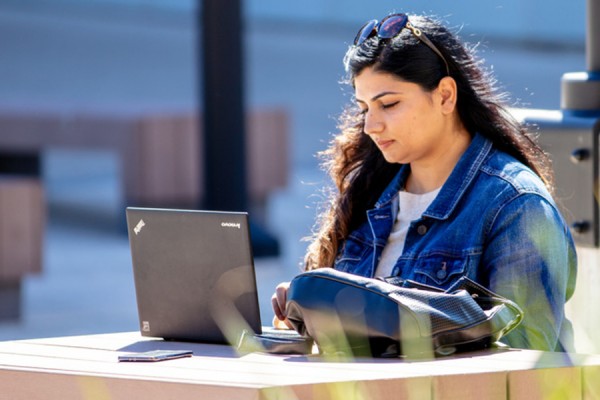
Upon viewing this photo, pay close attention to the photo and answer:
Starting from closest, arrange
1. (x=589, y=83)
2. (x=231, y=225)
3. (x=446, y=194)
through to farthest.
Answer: (x=231, y=225)
(x=446, y=194)
(x=589, y=83)

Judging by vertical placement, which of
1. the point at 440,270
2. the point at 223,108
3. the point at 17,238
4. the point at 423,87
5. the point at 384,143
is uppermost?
the point at 223,108

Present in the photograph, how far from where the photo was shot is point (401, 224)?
324 cm

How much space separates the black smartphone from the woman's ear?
2.99 feet

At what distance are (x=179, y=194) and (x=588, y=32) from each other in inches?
256

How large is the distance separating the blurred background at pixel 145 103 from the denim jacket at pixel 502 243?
0.71 meters

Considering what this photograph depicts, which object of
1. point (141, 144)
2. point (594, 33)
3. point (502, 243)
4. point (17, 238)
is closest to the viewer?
point (502, 243)

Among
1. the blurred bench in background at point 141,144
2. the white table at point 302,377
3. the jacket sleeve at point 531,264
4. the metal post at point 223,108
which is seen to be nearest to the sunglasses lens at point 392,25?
the jacket sleeve at point 531,264

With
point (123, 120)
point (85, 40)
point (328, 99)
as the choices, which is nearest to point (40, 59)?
point (85, 40)

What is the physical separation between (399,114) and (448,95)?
0.49 feet

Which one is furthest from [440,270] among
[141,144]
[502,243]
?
[141,144]

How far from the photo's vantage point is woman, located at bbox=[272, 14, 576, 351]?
9.38 feet

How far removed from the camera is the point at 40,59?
2155 cm

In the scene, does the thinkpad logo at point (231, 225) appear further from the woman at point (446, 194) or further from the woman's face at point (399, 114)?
the woman's face at point (399, 114)

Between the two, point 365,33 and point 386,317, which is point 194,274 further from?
point 365,33
